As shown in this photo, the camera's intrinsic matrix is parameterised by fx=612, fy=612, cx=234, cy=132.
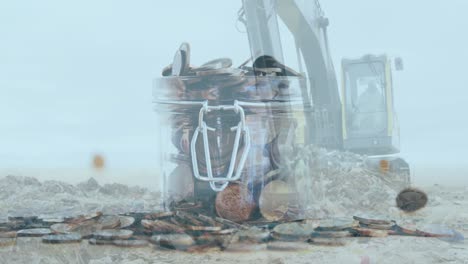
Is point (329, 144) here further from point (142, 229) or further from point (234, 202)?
point (142, 229)

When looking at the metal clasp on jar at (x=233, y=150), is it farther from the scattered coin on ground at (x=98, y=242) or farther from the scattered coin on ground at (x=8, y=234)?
the scattered coin on ground at (x=8, y=234)

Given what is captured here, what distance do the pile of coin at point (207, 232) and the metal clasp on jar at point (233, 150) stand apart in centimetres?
11

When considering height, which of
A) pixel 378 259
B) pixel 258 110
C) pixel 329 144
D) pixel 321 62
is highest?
pixel 321 62

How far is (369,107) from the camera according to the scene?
198 centimetres

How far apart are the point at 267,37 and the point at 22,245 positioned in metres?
1.05

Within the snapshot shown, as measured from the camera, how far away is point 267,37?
2.00 m

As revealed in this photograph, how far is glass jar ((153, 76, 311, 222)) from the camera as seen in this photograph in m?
1.96

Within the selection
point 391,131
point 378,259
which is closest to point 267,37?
point 391,131

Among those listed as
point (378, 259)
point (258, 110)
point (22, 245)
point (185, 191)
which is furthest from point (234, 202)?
point (22, 245)

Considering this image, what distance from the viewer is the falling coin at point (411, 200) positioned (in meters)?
1.92

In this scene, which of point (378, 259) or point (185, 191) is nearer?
point (378, 259)

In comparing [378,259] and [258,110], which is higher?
[258,110]

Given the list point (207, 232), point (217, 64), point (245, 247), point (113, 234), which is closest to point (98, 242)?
point (113, 234)

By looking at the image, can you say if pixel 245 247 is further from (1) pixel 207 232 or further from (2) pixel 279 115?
(2) pixel 279 115
